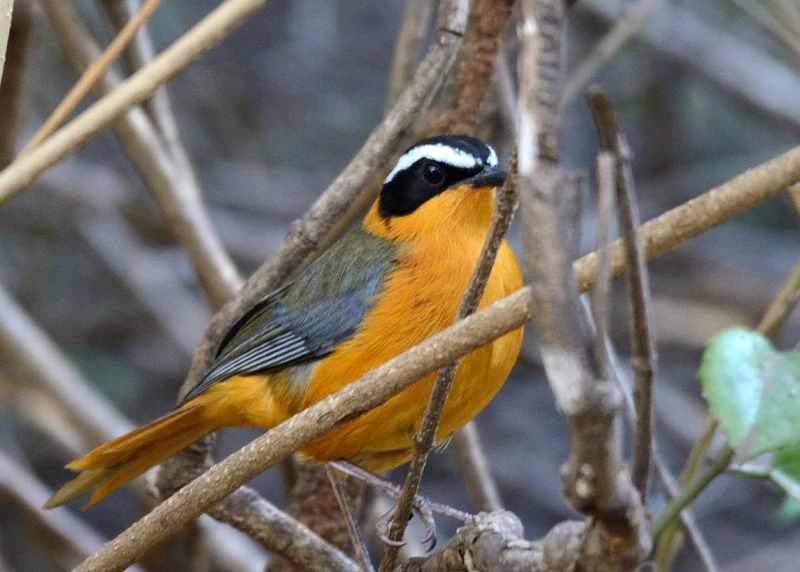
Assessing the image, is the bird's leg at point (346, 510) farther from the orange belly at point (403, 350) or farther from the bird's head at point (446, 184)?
the bird's head at point (446, 184)

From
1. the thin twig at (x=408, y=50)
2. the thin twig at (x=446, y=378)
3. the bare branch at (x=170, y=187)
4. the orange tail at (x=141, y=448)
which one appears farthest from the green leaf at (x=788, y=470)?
the bare branch at (x=170, y=187)

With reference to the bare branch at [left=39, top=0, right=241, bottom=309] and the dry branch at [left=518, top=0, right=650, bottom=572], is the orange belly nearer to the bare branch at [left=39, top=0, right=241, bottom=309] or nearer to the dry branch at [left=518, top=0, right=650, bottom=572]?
the bare branch at [left=39, top=0, right=241, bottom=309]

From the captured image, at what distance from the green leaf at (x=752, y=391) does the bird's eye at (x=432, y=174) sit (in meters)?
1.18

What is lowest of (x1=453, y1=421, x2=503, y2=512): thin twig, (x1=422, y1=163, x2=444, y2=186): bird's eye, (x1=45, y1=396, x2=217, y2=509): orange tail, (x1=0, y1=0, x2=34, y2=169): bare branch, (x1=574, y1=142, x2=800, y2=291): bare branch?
(x1=453, y1=421, x2=503, y2=512): thin twig

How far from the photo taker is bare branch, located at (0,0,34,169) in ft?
11.0

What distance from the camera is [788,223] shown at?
5.86 metres

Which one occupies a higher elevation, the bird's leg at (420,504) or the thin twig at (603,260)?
the thin twig at (603,260)

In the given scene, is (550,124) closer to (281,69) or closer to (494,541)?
(494,541)

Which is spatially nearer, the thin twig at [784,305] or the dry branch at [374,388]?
the dry branch at [374,388]

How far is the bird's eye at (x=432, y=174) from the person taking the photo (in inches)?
117

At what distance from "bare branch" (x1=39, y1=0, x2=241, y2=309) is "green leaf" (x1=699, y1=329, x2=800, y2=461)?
180cm

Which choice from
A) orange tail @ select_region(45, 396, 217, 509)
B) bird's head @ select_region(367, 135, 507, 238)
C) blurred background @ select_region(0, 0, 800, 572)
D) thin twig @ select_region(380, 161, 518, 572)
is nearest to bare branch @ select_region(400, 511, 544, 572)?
thin twig @ select_region(380, 161, 518, 572)

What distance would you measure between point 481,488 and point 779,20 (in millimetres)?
1453

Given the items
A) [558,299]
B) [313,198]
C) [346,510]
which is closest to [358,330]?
[346,510]
